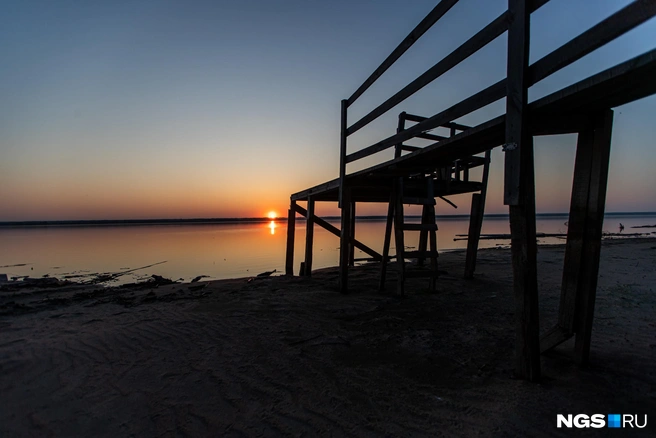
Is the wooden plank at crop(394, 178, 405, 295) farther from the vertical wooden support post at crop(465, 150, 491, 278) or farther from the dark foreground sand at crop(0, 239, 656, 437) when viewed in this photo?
the vertical wooden support post at crop(465, 150, 491, 278)

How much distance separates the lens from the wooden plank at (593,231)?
287 cm

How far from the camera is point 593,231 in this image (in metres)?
2.95

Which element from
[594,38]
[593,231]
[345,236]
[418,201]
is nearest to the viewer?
[594,38]

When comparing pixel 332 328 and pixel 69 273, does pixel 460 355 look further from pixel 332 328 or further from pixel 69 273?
pixel 69 273

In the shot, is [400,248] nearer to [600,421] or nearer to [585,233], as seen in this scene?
[585,233]

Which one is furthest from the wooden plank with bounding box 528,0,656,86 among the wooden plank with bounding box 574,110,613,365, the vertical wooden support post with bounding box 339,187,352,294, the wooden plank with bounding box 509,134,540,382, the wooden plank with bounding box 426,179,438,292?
the vertical wooden support post with bounding box 339,187,352,294

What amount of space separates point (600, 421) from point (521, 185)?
1878mm

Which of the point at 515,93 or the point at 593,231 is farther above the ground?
the point at 515,93

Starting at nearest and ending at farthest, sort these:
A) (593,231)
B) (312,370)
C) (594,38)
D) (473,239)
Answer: (594,38) < (593,231) < (312,370) < (473,239)

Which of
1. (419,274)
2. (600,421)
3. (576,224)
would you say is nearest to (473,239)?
(419,274)

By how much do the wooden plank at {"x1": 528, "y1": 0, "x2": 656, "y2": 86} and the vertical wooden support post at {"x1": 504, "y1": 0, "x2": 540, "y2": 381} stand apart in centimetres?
14

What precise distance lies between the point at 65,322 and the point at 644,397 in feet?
25.2

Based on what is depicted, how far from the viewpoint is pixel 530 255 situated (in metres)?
2.77

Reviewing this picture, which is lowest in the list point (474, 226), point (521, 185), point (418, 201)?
point (474, 226)
